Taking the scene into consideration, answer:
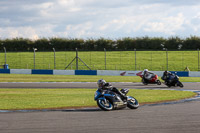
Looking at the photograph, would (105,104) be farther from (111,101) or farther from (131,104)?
(131,104)

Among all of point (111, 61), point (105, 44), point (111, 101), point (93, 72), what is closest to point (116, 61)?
point (111, 61)

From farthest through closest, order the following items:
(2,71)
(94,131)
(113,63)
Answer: (113,63) → (2,71) → (94,131)

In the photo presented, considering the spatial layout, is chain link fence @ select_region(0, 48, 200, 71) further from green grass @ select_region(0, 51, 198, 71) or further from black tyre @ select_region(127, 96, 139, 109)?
black tyre @ select_region(127, 96, 139, 109)

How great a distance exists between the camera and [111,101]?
1486cm

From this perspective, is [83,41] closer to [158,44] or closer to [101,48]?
[101,48]

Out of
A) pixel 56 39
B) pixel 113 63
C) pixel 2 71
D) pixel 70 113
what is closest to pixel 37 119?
pixel 70 113

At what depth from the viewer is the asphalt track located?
10414 mm

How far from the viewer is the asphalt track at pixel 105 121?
10414 mm

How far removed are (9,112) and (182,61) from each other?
41.0 meters

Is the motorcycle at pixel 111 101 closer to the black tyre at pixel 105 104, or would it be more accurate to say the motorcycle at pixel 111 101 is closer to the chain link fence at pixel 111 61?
the black tyre at pixel 105 104

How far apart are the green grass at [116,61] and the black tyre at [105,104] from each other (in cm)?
3294

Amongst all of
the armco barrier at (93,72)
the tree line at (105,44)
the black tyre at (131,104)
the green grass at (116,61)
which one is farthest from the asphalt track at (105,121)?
the tree line at (105,44)

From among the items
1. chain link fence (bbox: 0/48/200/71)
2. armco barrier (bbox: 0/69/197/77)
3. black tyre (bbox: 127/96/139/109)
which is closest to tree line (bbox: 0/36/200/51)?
chain link fence (bbox: 0/48/200/71)

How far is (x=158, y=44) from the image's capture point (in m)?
70.9
